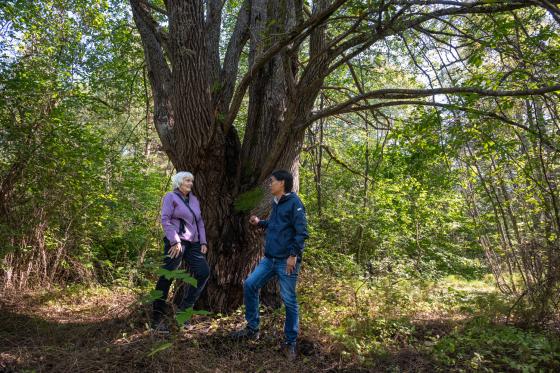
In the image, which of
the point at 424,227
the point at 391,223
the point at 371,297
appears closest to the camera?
the point at 371,297

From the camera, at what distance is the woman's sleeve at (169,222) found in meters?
4.00

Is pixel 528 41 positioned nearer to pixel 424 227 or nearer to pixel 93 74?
pixel 93 74

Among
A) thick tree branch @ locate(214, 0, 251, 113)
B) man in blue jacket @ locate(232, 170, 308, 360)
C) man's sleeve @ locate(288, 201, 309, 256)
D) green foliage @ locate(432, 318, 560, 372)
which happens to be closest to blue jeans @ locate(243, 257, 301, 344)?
man in blue jacket @ locate(232, 170, 308, 360)

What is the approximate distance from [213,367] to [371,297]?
3.16 metres

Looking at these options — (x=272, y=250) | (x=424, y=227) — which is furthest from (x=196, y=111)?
(x=424, y=227)

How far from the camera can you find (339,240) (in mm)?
9375

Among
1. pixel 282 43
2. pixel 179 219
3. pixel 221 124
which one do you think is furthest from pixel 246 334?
pixel 282 43

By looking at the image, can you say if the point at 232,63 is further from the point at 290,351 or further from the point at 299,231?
the point at 290,351

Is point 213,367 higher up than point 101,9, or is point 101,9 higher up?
point 101,9

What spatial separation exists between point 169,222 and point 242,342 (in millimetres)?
1533

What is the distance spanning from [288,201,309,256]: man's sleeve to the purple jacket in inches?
47.1

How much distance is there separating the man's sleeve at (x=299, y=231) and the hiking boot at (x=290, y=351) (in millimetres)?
953

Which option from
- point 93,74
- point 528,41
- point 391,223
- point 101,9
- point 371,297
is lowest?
point 371,297

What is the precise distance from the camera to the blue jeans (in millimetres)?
3779
